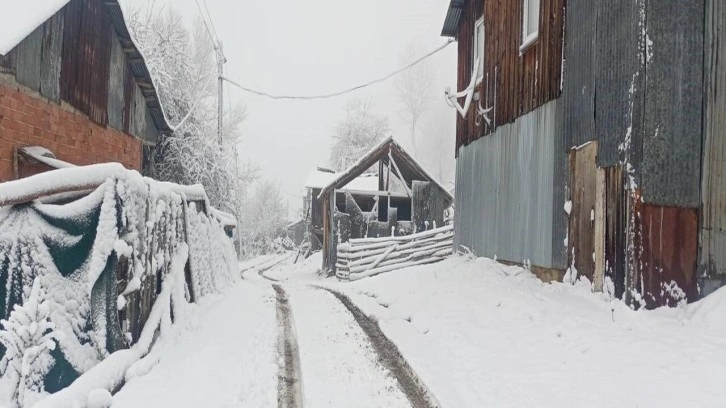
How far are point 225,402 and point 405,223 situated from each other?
20.0 m

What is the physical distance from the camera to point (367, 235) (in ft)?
76.1

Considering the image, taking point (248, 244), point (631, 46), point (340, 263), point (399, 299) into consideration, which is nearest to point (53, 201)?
point (399, 299)

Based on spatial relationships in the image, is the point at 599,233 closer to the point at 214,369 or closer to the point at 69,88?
the point at 214,369

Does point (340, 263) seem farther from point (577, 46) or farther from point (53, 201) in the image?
point (53, 201)

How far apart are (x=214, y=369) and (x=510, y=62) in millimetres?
8206

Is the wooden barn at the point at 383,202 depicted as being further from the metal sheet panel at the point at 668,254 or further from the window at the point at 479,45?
the metal sheet panel at the point at 668,254

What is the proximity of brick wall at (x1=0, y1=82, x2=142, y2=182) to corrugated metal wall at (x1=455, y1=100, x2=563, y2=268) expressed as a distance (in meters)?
8.98

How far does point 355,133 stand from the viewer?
5288 cm

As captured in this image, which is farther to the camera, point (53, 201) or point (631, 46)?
point (631, 46)

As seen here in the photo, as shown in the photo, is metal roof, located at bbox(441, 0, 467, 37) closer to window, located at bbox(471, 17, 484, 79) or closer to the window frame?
window, located at bbox(471, 17, 484, 79)

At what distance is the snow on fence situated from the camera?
1802 cm

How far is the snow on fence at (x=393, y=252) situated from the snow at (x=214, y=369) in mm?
10833

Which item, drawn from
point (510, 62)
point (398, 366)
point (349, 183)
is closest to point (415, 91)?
point (349, 183)

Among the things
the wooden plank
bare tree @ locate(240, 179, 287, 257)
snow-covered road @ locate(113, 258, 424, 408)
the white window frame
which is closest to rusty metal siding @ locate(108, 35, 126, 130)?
snow-covered road @ locate(113, 258, 424, 408)
